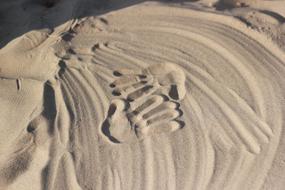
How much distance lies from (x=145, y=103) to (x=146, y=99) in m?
0.02

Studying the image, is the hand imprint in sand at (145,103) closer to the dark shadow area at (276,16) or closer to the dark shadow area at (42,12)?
the dark shadow area at (42,12)

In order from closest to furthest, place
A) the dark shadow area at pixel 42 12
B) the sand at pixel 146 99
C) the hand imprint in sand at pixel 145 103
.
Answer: the sand at pixel 146 99 < the hand imprint in sand at pixel 145 103 < the dark shadow area at pixel 42 12

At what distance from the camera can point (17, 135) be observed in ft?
6.75

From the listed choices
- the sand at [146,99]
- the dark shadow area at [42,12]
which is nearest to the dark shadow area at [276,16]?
the sand at [146,99]

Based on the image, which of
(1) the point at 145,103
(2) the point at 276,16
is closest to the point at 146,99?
(1) the point at 145,103

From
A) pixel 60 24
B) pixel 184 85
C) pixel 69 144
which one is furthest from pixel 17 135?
pixel 184 85

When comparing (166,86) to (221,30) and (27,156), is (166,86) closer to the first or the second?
(221,30)

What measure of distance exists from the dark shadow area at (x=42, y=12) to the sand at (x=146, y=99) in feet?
0.04

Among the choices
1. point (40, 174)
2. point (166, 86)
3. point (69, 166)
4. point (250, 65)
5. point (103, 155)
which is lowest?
point (40, 174)

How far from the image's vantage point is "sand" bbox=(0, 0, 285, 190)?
6.21 ft

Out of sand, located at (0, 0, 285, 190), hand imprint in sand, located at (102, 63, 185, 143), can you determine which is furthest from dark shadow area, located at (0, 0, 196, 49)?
hand imprint in sand, located at (102, 63, 185, 143)

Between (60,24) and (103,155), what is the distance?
83 cm

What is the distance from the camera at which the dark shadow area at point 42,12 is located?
7.67 ft

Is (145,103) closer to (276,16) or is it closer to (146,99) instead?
(146,99)
